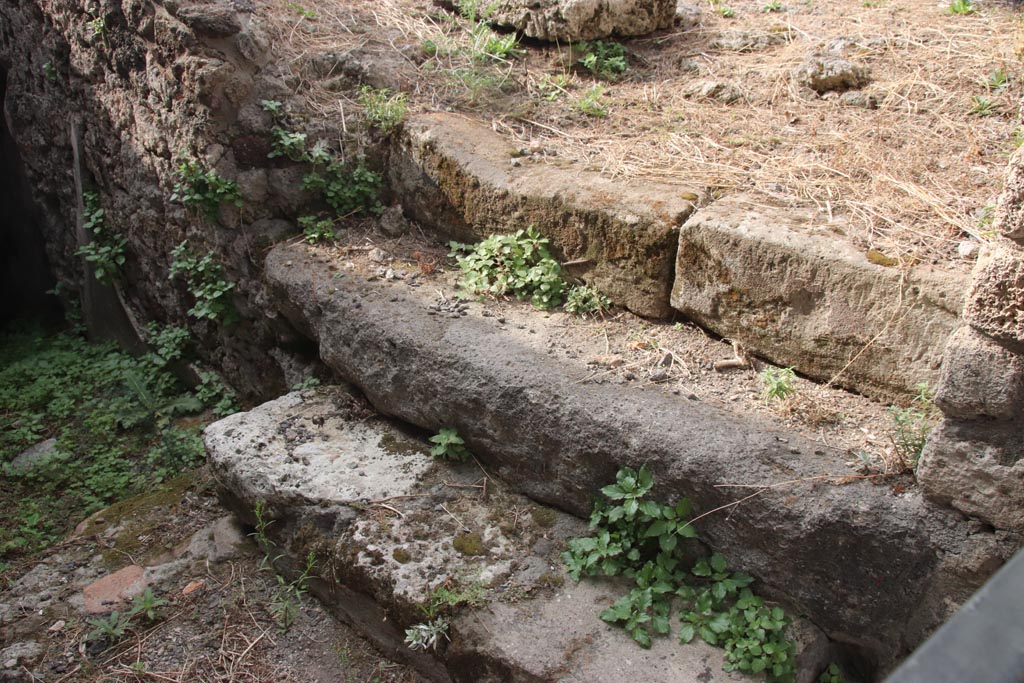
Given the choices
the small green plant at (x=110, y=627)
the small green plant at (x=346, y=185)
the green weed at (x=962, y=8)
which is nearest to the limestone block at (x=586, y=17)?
the small green plant at (x=346, y=185)

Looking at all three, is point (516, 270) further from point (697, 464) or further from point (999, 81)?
point (999, 81)

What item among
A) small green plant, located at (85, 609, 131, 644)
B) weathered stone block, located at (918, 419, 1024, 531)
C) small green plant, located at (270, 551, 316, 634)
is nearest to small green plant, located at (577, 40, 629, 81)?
weathered stone block, located at (918, 419, 1024, 531)

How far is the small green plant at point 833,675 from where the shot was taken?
265cm

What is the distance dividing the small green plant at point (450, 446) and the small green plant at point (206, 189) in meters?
1.82

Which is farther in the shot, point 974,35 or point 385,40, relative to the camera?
point 385,40

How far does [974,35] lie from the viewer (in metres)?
4.09

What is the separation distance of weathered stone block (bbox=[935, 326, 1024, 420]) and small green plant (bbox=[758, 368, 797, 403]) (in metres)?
0.60

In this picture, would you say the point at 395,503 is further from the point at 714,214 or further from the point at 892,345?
the point at 892,345

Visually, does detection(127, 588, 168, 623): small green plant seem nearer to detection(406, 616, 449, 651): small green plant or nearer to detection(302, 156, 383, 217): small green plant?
detection(406, 616, 449, 651): small green plant

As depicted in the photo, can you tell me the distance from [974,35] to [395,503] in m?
3.53

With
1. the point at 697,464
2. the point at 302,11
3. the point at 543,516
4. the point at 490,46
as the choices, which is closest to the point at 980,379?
the point at 697,464

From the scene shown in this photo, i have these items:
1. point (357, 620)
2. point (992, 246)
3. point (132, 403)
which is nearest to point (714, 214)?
point (992, 246)

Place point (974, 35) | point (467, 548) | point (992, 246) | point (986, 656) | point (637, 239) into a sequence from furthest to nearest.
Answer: point (974, 35), point (637, 239), point (467, 548), point (992, 246), point (986, 656)

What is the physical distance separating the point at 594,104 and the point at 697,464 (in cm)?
219
